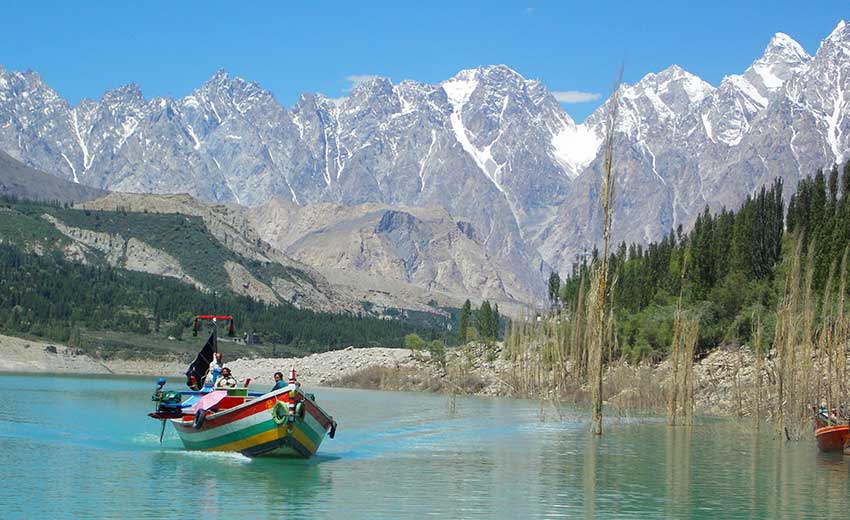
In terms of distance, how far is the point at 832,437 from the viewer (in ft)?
180

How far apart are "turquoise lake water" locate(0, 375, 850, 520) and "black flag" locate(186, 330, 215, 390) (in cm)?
286

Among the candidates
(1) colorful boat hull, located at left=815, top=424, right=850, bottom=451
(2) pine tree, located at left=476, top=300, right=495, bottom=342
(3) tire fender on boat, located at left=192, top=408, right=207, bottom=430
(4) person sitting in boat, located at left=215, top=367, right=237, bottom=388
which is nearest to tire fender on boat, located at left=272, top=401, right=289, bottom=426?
(3) tire fender on boat, located at left=192, top=408, right=207, bottom=430

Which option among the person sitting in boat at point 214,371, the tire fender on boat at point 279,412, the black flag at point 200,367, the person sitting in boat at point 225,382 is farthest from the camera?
the black flag at point 200,367

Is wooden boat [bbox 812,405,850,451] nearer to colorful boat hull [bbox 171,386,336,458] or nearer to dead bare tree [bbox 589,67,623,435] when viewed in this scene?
dead bare tree [bbox 589,67,623,435]

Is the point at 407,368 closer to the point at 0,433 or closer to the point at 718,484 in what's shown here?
the point at 0,433

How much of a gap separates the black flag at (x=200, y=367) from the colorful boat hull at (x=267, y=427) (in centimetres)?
862

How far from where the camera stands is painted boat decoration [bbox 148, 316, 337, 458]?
45188 millimetres

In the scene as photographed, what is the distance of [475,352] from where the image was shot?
152625mm

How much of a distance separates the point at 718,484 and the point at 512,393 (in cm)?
7516

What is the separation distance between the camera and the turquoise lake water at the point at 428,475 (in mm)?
36656

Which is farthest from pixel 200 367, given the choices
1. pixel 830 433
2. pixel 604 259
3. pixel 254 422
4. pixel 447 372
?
pixel 447 372

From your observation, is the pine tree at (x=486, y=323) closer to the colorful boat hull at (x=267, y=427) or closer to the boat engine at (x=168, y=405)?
the boat engine at (x=168, y=405)

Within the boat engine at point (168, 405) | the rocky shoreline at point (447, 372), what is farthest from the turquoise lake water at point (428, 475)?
the rocky shoreline at point (447, 372)

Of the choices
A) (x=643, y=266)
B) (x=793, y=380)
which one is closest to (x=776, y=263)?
(x=643, y=266)
